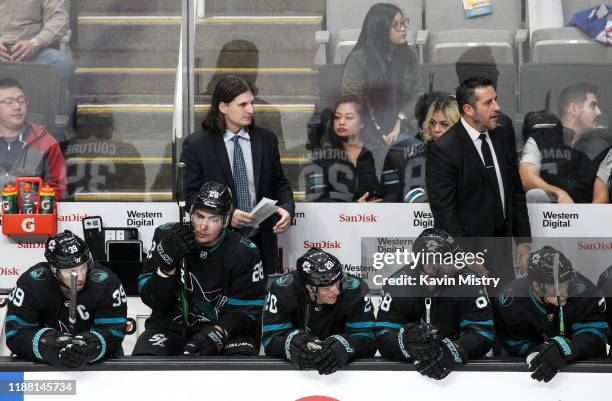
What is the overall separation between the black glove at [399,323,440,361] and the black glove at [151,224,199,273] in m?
1.21

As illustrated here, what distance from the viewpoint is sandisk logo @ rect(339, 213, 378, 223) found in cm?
738

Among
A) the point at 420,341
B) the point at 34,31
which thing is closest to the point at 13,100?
the point at 34,31

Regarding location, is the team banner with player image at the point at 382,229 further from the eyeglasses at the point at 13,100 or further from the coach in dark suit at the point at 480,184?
the eyeglasses at the point at 13,100

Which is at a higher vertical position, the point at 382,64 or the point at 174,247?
the point at 382,64

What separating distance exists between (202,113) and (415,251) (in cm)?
193

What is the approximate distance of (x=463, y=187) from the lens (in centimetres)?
669

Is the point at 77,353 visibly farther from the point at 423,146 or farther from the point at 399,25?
the point at 399,25

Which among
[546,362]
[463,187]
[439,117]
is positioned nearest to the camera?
[546,362]

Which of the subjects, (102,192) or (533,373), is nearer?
(533,373)

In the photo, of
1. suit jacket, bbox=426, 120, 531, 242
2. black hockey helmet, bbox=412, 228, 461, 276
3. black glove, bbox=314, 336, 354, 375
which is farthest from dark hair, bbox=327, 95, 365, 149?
black glove, bbox=314, 336, 354, 375

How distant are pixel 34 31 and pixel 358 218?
2.33 meters

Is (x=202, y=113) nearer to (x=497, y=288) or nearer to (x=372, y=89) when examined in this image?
(x=372, y=89)

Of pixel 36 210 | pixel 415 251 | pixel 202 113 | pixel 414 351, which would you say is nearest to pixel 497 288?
pixel 415 251

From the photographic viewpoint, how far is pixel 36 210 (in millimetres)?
7289
